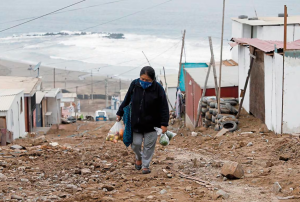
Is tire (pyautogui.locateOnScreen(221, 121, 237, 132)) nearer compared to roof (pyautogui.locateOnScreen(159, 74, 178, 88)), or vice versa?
tire (pyautogui.locateOnScreen(221, 121, 237, 132))

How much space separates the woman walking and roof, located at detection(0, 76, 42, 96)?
16.9 meters

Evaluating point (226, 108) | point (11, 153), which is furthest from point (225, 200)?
point (226, 108)

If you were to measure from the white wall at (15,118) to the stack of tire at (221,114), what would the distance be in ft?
25.6

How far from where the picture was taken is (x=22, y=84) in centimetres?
2386

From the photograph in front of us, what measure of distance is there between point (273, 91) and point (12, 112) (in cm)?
1171

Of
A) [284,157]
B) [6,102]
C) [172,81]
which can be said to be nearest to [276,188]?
[284,157]

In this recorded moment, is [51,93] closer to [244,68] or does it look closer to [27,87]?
[27,87]

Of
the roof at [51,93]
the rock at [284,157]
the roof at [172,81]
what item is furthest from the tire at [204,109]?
the roof at [51,93]

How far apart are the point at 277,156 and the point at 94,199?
3.17 m

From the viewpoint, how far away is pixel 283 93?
8.60m

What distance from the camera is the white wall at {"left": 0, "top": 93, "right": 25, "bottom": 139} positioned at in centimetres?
1685

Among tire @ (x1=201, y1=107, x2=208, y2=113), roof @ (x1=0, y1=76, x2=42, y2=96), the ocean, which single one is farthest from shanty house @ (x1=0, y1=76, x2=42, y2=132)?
tire @ (x1=201, y1=107, x2=208, y2=113)

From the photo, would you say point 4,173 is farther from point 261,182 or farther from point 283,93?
point 283,93

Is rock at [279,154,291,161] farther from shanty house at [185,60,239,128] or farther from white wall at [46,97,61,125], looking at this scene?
white wall at [46,97,61,125]
